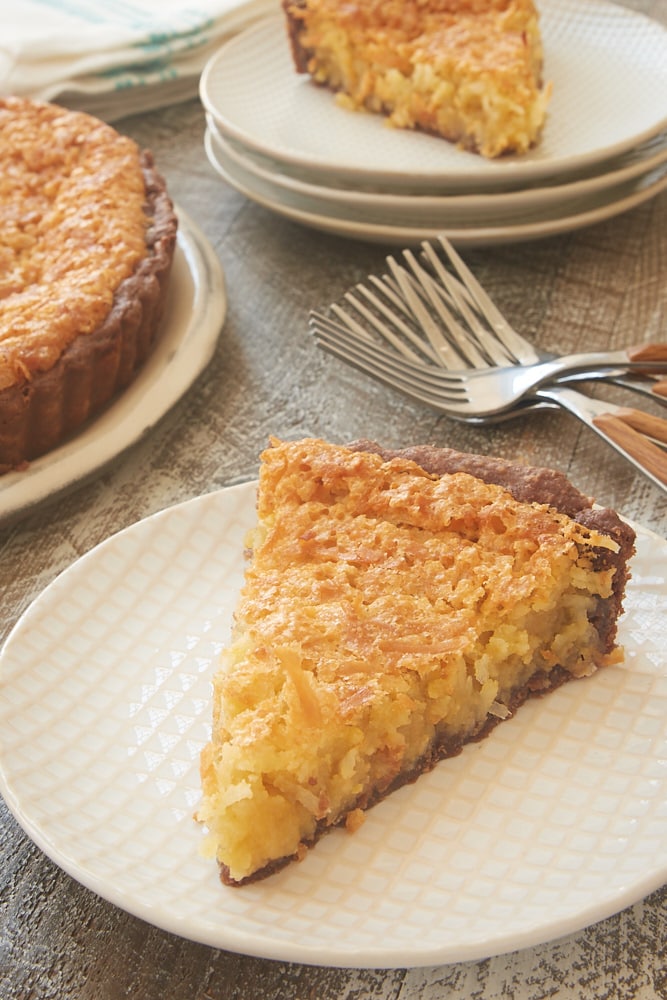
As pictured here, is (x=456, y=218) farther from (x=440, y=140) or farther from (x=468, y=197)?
(x=440, y=140)

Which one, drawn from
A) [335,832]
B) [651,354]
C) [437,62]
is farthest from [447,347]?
[335,832]

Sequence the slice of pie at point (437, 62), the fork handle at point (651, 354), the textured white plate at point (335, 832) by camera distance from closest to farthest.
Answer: the textured white plate at point (335, 832)
the fork handle at point (651, 354)
the slice of pie at point (437, 62)

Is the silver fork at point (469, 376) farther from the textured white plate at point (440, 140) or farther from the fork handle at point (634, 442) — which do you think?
the textured white plate at point (440, 140)

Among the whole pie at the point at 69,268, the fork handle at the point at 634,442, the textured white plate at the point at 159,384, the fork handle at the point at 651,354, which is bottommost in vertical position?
the fork handle at the point at 651,354

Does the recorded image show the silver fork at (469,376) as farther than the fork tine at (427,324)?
No

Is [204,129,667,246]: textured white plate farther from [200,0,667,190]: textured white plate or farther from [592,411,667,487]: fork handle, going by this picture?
[592,411,667,487]: fork handle

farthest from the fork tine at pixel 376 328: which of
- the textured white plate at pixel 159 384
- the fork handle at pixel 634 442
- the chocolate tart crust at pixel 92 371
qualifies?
the fork handle at pixel 634 442

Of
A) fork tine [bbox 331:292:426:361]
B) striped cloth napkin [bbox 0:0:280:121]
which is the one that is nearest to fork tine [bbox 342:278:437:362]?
fork tine [bbox 331:292:426:361]

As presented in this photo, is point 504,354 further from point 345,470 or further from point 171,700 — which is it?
point 171,700
